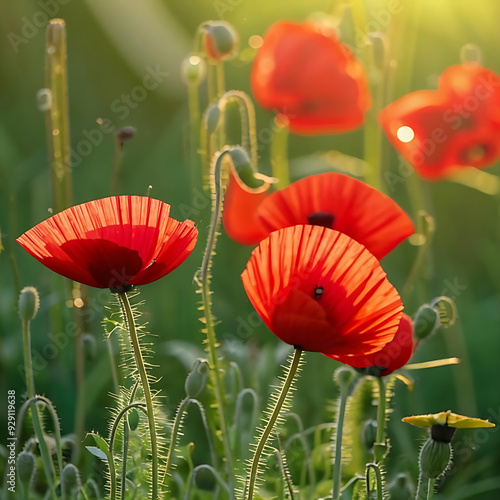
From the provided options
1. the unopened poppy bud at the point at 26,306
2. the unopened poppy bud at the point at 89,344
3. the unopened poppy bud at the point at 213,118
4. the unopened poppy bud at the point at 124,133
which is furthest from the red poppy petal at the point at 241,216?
the unopened poppy bud at the point at 26,306

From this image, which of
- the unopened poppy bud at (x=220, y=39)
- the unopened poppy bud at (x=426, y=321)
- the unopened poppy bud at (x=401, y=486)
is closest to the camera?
the unopened poppy bud at (x=426, y=321)

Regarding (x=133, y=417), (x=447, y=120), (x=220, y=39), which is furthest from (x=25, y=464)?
(x=447, y=120)

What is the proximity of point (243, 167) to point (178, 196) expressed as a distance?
1394 millimetres

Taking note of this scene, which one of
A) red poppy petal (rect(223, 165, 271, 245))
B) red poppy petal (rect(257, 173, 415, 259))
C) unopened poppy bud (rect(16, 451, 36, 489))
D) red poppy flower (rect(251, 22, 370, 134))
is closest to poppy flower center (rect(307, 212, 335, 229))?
red poppy petal (rect(257, 173, 415, 259))

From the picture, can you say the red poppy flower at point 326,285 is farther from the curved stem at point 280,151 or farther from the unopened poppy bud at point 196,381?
the curved stem at point 280,151

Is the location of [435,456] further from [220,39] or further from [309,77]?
[309,77]

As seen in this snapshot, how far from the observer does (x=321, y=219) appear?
122cm

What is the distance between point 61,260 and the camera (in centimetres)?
93

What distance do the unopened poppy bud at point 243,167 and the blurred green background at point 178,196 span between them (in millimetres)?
379

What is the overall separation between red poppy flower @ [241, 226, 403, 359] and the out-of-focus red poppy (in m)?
0.97

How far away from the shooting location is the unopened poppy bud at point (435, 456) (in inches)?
37.0

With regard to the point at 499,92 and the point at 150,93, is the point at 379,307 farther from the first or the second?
the point at 150,93

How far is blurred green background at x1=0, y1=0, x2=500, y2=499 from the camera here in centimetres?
184

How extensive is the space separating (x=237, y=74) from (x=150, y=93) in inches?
14.2
